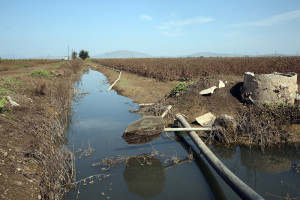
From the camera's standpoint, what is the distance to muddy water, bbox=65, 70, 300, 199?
181 inches

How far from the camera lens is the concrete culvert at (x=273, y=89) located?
8031mm

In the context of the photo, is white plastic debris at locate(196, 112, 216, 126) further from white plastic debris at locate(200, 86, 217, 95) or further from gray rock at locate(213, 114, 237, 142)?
white plastic debris at locate(200, 86, 217, 95)

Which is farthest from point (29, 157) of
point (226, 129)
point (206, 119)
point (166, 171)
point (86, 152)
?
point (206, 119)

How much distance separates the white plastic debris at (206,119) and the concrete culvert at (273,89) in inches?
67.9

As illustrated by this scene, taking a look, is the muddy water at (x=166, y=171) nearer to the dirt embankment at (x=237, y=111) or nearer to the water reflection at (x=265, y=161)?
the water reflection at (x=265, y=161)

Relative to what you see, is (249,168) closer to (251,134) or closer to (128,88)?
(251,134)

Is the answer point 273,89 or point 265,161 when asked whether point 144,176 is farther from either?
point 273,89

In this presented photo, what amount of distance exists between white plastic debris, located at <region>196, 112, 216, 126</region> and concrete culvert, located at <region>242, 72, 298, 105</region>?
67.9 inches

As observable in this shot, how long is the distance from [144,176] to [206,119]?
12.2 feet

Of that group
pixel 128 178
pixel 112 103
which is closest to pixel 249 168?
pixel 128 178

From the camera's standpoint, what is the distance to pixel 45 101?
33.9 ft

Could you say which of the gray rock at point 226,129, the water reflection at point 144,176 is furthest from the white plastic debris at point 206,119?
the water reflection at point 144,176

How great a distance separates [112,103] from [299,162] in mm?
9379

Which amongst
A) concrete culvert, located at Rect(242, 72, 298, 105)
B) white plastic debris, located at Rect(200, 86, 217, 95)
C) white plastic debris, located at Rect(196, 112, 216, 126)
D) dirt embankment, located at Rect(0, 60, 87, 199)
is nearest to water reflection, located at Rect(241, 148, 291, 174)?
white plastic debris, located at Rect(196, 112, 216, 126)
